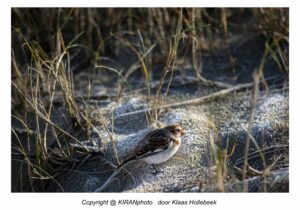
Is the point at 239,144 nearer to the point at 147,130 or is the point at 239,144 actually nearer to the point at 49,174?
the point at 147,130

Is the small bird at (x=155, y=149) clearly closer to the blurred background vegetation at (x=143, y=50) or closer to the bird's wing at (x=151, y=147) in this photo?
the bird's wing at (x=151, y=147)

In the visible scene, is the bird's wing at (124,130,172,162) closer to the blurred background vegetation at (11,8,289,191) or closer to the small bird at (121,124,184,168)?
the small bird at (121,124,184,168)

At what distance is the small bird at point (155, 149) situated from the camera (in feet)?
11.4

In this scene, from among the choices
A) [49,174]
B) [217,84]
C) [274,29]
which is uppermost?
[274,29]

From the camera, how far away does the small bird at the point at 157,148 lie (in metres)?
3.47

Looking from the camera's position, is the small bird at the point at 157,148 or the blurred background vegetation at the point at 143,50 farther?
the blurred background vegetation at the point at 143,50

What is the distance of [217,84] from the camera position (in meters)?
4.57

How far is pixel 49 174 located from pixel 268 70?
2.09 metres

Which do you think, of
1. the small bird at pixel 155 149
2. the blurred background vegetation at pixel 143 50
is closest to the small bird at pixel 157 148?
the small bird at pixel 155 149

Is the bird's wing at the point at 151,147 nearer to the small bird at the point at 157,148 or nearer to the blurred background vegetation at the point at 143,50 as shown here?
the small bird at the point at 157,148

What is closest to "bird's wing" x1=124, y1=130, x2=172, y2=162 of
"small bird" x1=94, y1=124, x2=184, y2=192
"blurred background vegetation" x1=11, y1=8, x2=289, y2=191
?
"small bird" x1=94, y1=124, x2=184, y2=192

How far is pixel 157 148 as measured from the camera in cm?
348

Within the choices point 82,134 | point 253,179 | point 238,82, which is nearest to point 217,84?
point 238,82

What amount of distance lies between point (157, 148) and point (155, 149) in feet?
0.05
